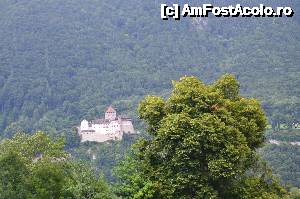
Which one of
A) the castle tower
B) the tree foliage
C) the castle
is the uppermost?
the tree foliage

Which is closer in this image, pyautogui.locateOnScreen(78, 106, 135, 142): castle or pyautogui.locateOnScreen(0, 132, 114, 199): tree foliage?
pyautogui.locateOnScreen(0, 132, 114, 199): tree foliage

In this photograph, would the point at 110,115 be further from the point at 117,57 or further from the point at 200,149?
the point at 200,149

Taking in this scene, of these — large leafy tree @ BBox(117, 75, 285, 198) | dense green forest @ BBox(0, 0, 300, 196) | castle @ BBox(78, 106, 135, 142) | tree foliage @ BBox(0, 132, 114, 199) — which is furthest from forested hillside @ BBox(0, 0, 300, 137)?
large leafy tree @ BBox(117, 75, 285, 198)

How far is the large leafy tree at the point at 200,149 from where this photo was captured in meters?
16.2

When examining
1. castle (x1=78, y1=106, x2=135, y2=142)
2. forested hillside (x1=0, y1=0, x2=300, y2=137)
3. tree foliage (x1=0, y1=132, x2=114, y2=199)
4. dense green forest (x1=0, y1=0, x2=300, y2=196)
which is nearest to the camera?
tree foliage (x1=0, y1=132, x2=114, y2=199)

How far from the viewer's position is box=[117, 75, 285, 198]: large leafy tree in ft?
53.3

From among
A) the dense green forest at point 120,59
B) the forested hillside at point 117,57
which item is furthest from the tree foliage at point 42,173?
the forested hillside at point 117,57

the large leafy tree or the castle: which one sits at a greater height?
the large leafy tree

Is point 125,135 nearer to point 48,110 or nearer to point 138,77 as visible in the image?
point 48,110

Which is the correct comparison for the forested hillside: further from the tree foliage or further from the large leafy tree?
the large leafy tree

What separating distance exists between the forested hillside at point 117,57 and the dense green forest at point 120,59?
21 centimetres

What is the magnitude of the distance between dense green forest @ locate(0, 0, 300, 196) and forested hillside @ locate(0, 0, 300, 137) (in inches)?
8.1

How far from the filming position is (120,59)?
5221 inches

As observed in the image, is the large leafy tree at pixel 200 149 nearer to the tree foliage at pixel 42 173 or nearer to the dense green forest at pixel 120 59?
the tree foliage at pixel 42 173
